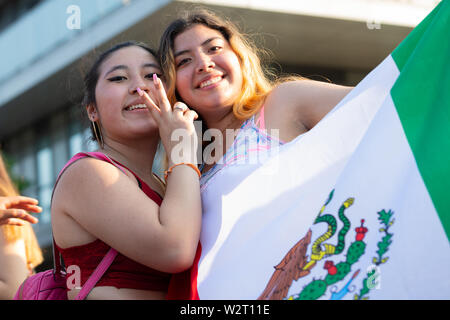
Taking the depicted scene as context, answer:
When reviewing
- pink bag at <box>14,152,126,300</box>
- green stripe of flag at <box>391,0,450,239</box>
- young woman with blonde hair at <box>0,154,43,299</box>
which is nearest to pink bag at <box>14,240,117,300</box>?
pink bag at <box>14,152,126,300</box>

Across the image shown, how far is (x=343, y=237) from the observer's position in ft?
7.06

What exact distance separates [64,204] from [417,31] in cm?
153

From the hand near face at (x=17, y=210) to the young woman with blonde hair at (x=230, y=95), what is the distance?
761 mm

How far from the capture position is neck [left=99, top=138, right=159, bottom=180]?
9.53ft

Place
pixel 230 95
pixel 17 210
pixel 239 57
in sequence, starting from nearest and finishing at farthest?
pixel 17 210
pixel 230 95
pixel 239 57

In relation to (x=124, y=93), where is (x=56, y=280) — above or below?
below

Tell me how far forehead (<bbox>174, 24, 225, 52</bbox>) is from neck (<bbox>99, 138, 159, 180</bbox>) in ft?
1.80

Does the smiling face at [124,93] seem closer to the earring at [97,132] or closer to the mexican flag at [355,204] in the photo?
the earring at [97,132]

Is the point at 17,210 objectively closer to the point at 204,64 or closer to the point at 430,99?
the point at 204,64

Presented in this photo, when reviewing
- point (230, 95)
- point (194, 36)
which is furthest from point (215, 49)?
point (230, 95)

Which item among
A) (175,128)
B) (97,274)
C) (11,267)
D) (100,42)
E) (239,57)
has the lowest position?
(97,274)

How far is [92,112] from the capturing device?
3055 mm

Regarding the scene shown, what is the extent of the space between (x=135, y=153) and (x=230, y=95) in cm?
57

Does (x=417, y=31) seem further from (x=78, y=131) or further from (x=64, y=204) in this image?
(x=78, y=131)
